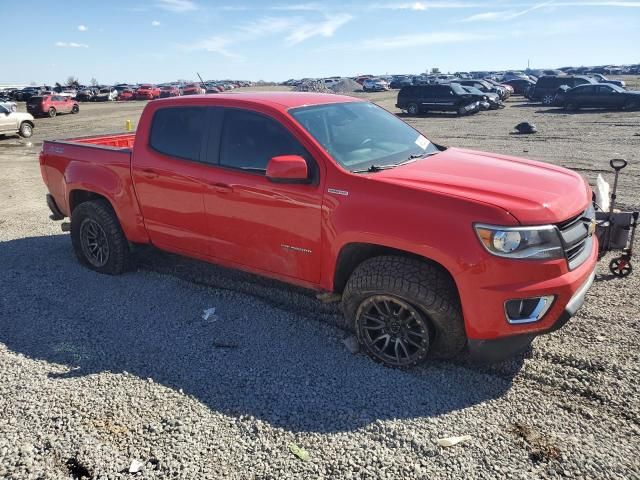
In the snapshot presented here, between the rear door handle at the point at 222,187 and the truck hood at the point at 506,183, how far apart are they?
4.26 ft

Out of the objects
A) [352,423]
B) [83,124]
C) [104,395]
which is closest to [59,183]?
[104,395]

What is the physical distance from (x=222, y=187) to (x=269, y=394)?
1.76m

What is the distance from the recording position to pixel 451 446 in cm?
287

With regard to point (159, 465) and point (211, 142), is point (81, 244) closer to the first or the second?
point (211, 142)

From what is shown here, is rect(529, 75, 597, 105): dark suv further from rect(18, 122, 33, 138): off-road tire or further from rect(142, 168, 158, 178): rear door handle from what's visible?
rect(142, 168, 158, 178): rear door handle

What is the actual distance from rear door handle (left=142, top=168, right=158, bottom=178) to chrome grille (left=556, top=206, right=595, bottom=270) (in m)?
3.48

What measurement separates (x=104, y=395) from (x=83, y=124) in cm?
2633

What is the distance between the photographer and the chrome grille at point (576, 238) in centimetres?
316

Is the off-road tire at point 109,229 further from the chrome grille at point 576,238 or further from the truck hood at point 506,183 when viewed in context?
the chrome grille at point 576,238

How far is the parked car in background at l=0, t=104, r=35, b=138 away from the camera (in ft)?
64.2

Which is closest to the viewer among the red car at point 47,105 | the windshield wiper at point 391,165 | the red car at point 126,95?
the windshield wiper at point 391,165

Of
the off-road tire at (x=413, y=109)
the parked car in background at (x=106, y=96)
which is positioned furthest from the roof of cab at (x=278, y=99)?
the parked car in background at (x=106, y=96)

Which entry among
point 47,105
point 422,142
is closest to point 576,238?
point 422,142

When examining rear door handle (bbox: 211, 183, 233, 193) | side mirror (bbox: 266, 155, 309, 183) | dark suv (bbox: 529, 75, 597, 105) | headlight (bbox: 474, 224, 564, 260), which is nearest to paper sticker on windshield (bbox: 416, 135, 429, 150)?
side mirror (bbox: 266, 155, 309, 183)
